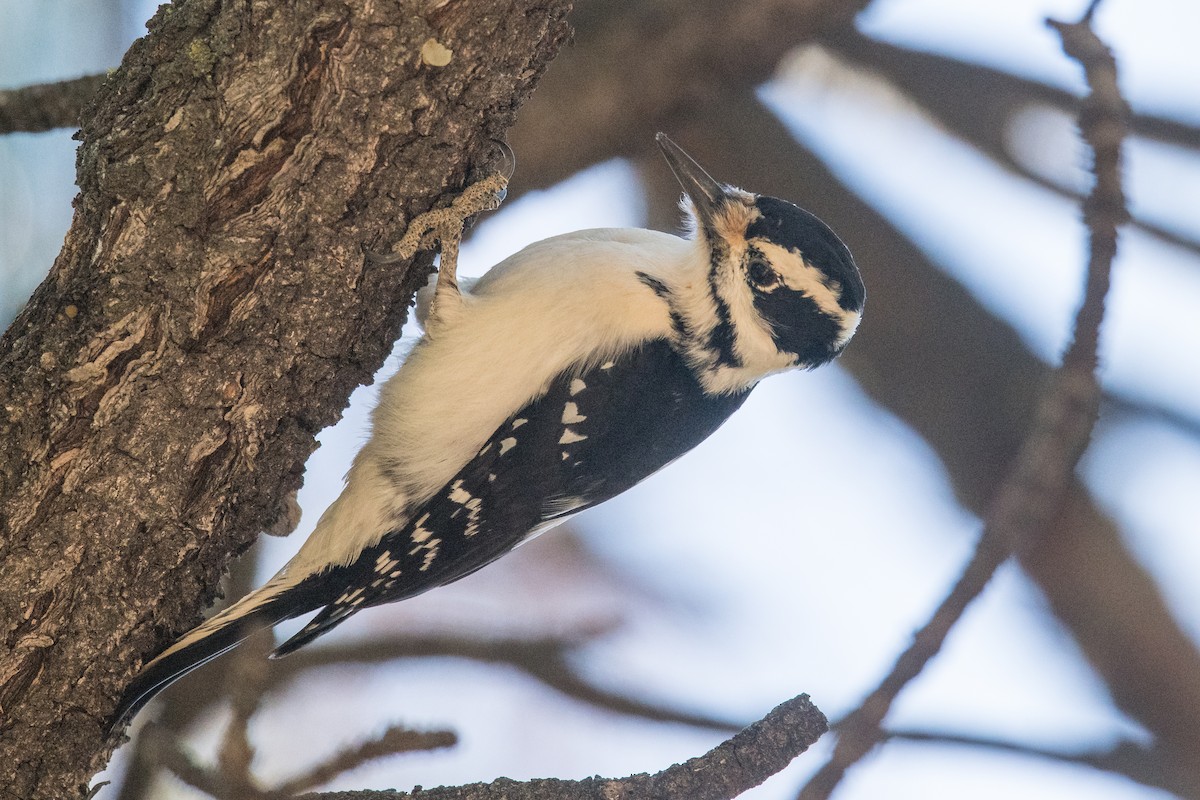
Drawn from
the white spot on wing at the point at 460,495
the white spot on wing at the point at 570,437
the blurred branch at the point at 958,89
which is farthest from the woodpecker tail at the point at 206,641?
the blurred branch at the point at 958,89

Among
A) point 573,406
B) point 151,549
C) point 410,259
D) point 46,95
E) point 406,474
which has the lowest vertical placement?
point 151,549

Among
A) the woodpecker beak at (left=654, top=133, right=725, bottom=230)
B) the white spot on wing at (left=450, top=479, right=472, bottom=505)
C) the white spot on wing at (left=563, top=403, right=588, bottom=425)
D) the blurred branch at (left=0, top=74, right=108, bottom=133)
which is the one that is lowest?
the white spot on wing at (left=450, top=479, right=472, bottom=505)

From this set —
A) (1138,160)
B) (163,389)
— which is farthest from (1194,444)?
(163,389)

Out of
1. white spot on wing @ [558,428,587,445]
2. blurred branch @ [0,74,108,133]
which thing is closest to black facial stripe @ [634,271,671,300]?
white spot on wing @ [558,428,587,445]

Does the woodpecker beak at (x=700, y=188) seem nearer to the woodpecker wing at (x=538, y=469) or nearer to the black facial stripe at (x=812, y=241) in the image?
the black facial stripe at (x=812, y=241)

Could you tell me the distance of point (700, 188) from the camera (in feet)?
6.17

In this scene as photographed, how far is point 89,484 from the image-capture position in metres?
1.49

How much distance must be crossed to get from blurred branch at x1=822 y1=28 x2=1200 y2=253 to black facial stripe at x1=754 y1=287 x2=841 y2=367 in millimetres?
931

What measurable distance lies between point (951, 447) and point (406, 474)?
5.13 ft

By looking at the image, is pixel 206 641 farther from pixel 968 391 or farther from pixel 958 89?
pixel 958 89

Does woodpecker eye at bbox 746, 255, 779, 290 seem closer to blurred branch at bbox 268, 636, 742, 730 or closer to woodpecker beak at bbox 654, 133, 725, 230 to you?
woodpecker beak at bbox 654, 133, 725, 230

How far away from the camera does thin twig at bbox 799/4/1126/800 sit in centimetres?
210

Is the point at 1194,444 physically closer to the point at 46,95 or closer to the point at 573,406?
the point at 573,406

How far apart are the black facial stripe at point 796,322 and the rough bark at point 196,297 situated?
651mm
